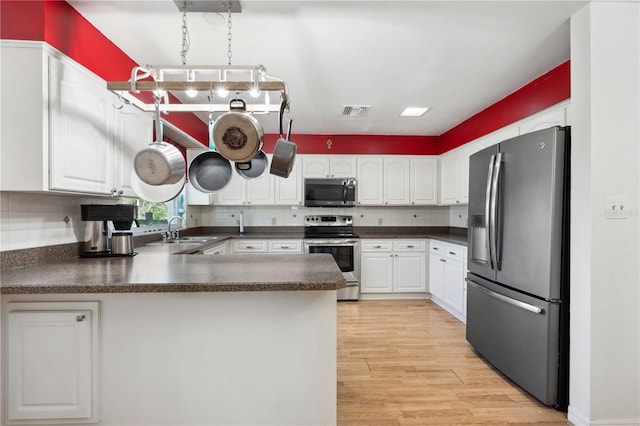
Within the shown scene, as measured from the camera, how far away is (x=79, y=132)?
75.1 inches

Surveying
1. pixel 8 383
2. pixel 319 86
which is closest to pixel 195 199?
pixel 319 86

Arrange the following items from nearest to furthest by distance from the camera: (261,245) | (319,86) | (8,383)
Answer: (8,383) → (319,86) → (261,245)

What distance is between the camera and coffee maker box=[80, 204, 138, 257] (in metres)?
2.27

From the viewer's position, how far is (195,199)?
14.9ft

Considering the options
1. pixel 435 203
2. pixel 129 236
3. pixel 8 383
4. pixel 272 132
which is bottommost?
pixel 8 383

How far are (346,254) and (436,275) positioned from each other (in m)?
1.26

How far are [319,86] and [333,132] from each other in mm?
1839

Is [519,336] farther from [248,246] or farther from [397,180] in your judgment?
[248,246]

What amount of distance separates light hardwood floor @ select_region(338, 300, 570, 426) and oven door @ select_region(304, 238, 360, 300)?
37.2 inches

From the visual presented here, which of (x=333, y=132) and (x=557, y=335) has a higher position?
(x=333, y=132)

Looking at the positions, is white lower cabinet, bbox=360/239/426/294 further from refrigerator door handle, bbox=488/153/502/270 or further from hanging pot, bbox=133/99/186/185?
hanging pot, bbox=133/99/186/185

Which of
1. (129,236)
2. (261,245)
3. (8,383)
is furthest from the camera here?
(261,245)

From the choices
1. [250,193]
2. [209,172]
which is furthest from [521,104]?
[250,193]

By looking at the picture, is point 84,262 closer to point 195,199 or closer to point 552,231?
point 195,199
